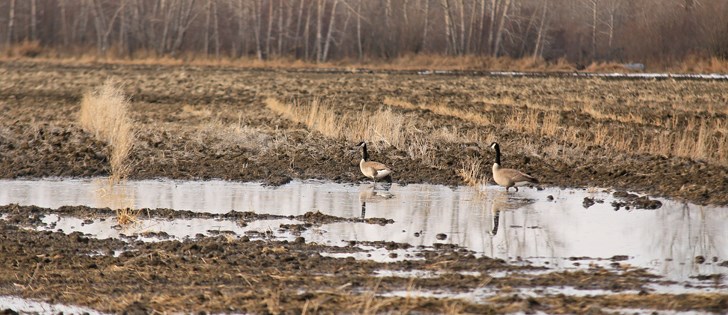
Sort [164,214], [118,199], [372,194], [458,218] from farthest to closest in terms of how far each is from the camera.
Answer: [372,194] → [118,199] → [458,218] → [164,214]

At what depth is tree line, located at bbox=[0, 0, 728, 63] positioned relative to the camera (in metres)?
65.2

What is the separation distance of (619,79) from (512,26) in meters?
24.5

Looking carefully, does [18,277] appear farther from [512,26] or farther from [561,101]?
[512,26]

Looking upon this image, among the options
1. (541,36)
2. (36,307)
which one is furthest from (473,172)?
(541,36)

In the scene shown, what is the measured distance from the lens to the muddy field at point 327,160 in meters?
9.22

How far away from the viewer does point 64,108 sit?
3216 centimetres

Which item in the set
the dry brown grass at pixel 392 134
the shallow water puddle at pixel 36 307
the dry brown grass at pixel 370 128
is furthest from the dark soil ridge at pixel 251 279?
the dry brown grass at pixel 370 128

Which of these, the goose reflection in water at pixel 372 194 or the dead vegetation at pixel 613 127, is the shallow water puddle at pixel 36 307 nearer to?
the goose reflection in water at pixel 372 194

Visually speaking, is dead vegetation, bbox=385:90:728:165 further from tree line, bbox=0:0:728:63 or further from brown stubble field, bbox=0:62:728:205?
tree line, bbox=0:0:728:63

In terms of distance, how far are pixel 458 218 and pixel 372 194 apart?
2.78 meters

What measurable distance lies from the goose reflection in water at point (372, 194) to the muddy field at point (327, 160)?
98 centimetres

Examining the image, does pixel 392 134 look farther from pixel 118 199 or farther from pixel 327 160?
pixel 118 199

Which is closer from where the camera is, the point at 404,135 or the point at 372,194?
the point at 372,194

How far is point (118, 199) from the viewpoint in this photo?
1577 cm
